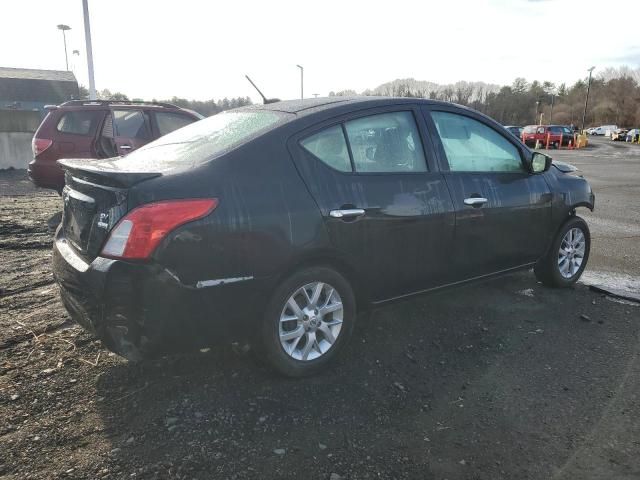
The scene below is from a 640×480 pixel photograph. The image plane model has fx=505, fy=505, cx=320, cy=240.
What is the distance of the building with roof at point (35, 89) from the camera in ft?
161

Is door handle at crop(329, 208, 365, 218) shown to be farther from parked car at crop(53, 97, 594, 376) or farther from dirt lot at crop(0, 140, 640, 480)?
dirt lot at crop(0, 140, 640, 480)

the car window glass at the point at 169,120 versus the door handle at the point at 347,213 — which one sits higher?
the car window glass at the point at 169,120

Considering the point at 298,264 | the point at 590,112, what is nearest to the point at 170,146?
the point at 298,264

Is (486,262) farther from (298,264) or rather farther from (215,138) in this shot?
(215,138)

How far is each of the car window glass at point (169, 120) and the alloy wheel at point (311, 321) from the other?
6057 mm

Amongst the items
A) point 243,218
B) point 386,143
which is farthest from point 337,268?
point 386,143

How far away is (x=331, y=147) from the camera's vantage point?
3219 mm

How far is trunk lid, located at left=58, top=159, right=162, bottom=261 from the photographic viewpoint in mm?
2639

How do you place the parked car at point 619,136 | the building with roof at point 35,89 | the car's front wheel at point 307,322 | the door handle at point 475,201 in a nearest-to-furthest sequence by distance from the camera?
the car's front wheel at point 307,322, the door handle at point 475,201, the building with roof at point 35,89, the parked car at point 619,136

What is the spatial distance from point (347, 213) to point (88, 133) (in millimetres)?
6387

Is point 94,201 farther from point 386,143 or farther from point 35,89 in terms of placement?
point 35,89

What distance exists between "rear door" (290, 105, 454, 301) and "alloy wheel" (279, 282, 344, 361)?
0.92 feet

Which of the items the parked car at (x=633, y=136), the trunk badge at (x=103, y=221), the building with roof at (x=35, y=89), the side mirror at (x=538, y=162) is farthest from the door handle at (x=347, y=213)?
the parked car at (x=633, y=136)

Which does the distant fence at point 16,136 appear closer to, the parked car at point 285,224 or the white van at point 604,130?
the parked car at point 285,224
